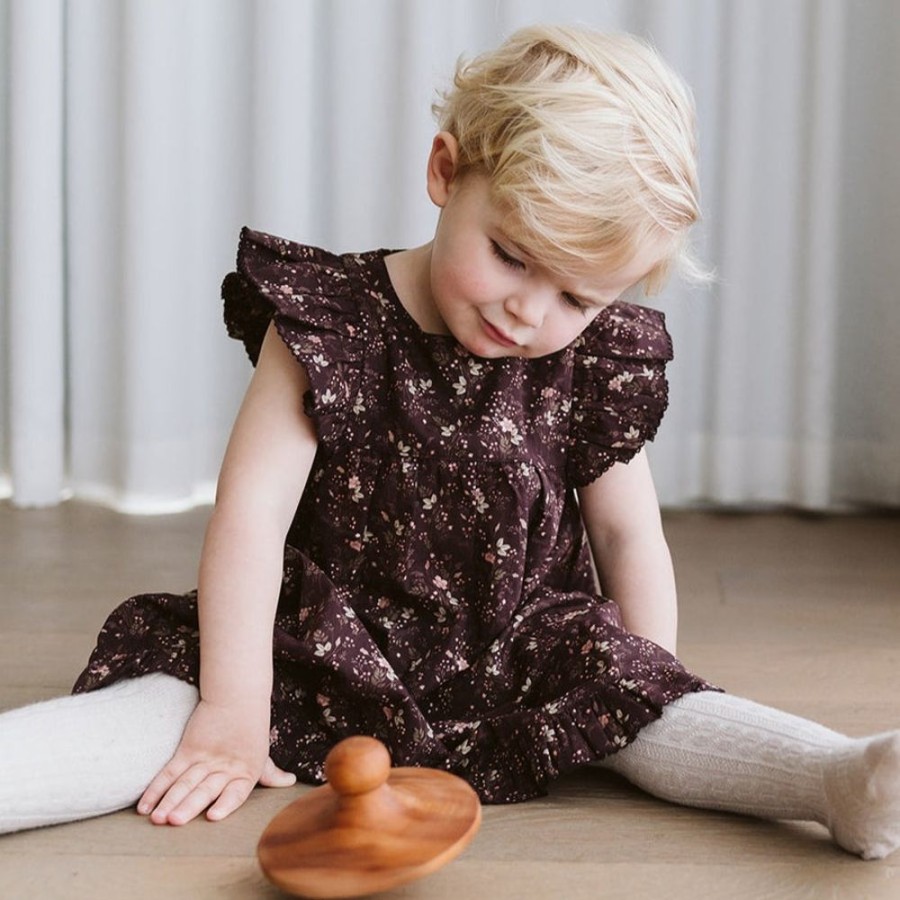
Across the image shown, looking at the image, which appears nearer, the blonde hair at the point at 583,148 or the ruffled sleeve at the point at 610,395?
the blonde hair at the point at 583,148

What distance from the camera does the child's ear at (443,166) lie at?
3.28ft

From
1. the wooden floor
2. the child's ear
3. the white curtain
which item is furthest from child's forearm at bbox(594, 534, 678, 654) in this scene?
the white curtain

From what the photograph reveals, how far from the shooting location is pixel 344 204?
1847 mm

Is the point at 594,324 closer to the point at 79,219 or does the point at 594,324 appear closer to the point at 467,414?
the point at 467,414

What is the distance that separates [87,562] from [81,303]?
427 mm

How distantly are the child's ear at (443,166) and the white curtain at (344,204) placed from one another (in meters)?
0.82

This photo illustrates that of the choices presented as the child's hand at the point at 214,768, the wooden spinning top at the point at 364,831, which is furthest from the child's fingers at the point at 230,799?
the wooden spinning top at the point at 364,831

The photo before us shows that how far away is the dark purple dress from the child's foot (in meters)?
0.15

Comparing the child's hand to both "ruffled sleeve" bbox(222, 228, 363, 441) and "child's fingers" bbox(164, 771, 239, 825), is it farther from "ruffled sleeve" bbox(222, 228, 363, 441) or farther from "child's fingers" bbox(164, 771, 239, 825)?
"ruffled sleeve" bbox(222, 228, 363, 441)

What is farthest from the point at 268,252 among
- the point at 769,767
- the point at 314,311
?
the point at 769,767

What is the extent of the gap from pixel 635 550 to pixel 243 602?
0.32m

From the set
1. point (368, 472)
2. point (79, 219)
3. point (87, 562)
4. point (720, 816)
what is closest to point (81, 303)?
point (79, 219)

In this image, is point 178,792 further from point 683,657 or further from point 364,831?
point 683,657

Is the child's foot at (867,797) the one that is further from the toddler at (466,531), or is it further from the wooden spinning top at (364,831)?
the wooden spinning top at (364,831)
